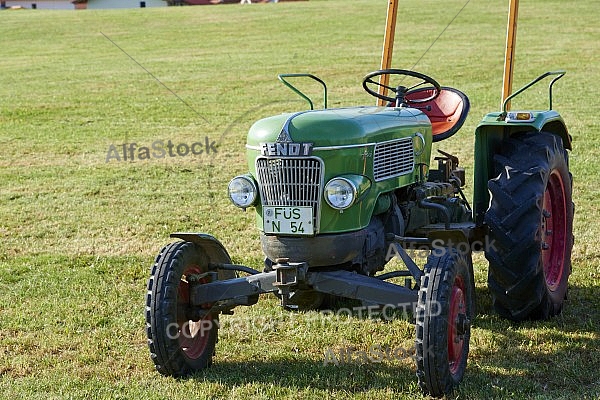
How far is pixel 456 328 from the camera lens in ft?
14.9

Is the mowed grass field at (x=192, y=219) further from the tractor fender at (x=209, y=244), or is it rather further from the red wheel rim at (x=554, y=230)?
the tractor fender at (x=209, y=244)

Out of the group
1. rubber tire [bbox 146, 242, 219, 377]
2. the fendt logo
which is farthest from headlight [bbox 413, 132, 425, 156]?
rubber tire [bbox 146, 242, 219, 377]

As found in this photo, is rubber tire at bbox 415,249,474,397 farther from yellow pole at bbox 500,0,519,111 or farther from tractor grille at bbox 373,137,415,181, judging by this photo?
yellow pole at bbox 500,0,519,111

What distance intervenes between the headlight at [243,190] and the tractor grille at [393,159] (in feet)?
2.12

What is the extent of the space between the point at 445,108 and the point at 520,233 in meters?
1.67

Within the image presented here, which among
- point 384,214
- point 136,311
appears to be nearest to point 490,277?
point 384,214

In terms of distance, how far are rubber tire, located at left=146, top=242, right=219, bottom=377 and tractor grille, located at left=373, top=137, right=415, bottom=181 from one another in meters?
1.07

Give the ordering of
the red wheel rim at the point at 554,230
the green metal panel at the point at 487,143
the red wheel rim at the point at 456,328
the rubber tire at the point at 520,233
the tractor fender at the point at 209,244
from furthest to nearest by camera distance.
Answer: the red wheel rim at the point at 554,230 < the green metal panel at the point at 487,143 < the rubber tire at the point at 520,233 < the tractor fender at the point at 209,244 < the red wheel rim at the point at 456,328

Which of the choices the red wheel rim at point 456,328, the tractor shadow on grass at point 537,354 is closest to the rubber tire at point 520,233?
the tractor shadow on grass at point 537,354

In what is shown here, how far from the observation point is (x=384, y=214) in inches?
203

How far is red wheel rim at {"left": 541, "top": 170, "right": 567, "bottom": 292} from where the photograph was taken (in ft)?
19.6

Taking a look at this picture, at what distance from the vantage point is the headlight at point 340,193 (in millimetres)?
4578

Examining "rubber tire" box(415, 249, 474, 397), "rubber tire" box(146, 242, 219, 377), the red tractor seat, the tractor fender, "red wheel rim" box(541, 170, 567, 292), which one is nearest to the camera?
"rubber tire" box(415, 249, 474, 397)

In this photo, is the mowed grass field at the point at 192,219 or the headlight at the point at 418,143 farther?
the headlight at the point at 418,143
